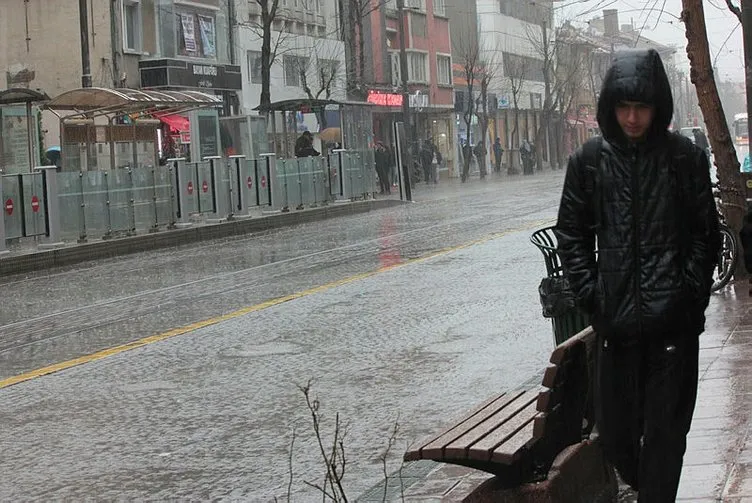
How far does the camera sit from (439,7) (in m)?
74.6

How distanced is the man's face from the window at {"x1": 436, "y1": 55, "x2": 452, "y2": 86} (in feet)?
226

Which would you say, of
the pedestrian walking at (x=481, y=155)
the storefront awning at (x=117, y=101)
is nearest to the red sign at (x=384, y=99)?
the pedestrian walking at (x=481, y=155)

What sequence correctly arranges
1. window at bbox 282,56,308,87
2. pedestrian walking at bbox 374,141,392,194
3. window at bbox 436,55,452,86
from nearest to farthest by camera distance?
pedestrian walking at bbox 374,141,392,194, window at bbox 282,56,308,87, window at bbox 436,55,452,86

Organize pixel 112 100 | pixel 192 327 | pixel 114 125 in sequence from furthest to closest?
pixel 114 125 < pixel 112 100 < pixel 192 327

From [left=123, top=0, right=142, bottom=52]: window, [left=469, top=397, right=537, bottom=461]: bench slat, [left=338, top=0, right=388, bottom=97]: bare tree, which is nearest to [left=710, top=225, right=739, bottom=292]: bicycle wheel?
[left=469, top=397, right=537, bottom=461]: bench slat

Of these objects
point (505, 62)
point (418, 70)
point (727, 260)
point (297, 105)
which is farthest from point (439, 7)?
point (727, 260)

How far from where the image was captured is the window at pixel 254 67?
50906mm

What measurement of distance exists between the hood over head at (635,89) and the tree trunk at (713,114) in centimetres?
934

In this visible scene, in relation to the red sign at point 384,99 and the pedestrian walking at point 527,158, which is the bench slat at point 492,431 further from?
the pedestrian walking at point 527,158

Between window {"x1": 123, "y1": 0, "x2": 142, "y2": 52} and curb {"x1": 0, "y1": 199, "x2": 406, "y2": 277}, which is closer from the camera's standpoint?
curb {"x1": 0, "y1": 199, "x2": 406, "y2": 277}

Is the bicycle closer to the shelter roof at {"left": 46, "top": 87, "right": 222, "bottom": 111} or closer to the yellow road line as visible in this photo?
the yellow road line

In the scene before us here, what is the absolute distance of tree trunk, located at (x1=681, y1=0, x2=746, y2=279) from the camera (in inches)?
534

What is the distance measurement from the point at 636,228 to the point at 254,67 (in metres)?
47.6

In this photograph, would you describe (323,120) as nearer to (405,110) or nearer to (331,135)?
(331,135)
